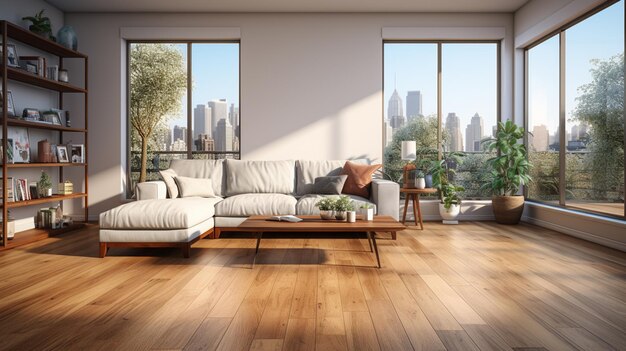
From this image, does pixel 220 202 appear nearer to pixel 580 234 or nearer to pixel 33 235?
pixel 33 235

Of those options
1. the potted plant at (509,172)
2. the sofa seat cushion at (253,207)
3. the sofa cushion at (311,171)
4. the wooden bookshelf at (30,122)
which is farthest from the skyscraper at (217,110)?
the potted plant at (509,172)

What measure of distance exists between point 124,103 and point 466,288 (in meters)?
5.38

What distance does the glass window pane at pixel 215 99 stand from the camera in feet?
21.0

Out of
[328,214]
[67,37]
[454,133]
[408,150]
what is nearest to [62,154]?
[67,37]

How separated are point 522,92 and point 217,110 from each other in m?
4.38

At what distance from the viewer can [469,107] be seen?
254 inches

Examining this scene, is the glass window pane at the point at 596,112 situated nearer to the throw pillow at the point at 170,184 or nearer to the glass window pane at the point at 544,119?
the glass window pane at the point at 544,119

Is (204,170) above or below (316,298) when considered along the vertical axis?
above

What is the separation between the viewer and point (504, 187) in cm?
590

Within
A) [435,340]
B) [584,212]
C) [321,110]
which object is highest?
[321,110]

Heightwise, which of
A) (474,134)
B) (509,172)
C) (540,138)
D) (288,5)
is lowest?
(509,172)


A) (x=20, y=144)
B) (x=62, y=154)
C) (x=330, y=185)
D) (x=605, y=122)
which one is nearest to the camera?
(x=605, y=122)

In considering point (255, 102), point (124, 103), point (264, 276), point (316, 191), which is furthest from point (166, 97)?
point (264, 276)

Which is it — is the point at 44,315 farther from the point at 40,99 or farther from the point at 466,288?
the point at 40,99
